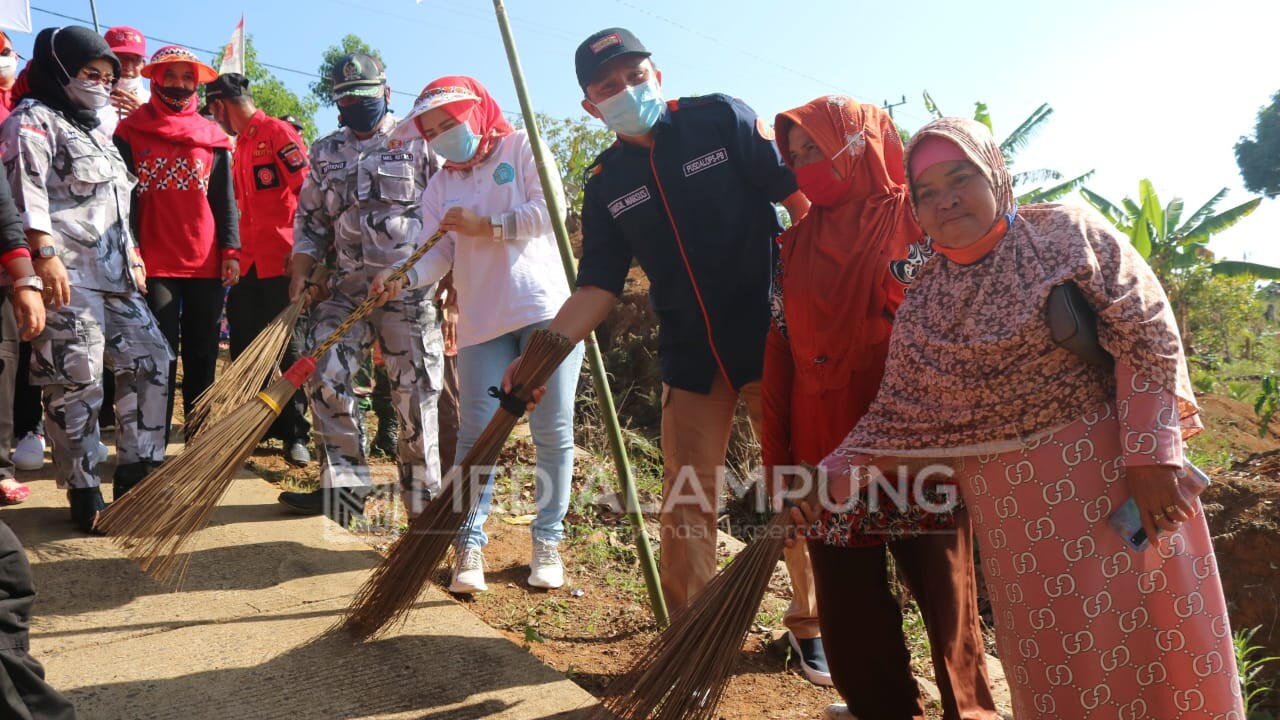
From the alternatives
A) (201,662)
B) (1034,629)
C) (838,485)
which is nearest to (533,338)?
(838,485)

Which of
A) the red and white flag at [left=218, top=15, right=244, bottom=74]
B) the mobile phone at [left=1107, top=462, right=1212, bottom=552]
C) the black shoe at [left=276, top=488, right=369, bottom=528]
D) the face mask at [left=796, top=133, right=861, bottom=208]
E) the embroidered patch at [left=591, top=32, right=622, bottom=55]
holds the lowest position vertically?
the black shoe at [left=276, top=488, right=369, bottom=528]

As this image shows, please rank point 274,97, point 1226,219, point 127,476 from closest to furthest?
point 127,476 < point 1226,219 < point 274,97

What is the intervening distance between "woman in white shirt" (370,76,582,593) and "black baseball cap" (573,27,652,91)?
0.60 metres

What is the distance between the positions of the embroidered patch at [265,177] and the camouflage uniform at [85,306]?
1036 mm

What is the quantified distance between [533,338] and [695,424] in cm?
54

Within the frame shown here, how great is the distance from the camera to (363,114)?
3.86 metres

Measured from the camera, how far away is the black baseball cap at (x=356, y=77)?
3811 mm

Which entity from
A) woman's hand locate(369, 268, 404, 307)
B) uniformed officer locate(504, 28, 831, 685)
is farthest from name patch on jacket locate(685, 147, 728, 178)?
woman's hand locate(369, 268, 404, 307)

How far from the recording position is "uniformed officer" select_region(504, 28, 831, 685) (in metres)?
2.72

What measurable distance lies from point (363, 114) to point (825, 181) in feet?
7.51


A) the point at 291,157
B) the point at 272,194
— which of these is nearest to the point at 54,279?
the point at 272,194

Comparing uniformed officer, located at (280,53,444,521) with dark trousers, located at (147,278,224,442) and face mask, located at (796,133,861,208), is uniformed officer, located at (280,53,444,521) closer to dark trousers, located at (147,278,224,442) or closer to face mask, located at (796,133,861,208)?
dark trousers, located at (147,278,224,442)

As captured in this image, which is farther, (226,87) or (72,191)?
(226,87)

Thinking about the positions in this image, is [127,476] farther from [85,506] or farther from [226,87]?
[226,87]
